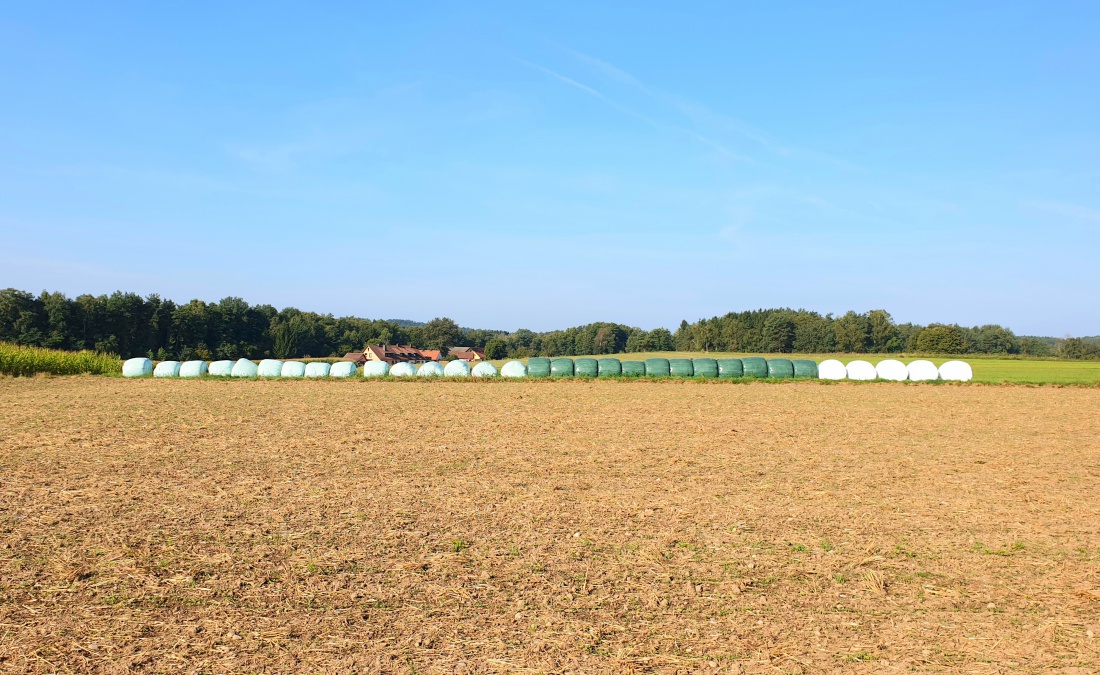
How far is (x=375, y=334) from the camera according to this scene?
371ft

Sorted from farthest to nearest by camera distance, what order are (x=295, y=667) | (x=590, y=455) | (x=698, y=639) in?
(x=590, y=455)
(x=698, y=639)
(x=295, y=667)

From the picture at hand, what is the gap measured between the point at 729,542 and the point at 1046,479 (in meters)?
8.12

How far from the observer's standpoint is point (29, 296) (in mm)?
68938

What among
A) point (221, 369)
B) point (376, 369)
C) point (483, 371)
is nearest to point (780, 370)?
point (483, 371)

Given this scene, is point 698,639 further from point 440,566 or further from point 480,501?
point 480,501

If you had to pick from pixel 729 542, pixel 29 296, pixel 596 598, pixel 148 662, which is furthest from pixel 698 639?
pixel 29 296

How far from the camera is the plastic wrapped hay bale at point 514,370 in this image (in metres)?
39.4

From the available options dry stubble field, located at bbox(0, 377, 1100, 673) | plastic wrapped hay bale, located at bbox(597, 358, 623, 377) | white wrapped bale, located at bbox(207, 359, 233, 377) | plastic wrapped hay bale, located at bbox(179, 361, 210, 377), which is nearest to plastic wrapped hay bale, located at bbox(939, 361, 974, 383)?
plastic wrapped hay bale, located at bbox(597, 358, 623, 377)

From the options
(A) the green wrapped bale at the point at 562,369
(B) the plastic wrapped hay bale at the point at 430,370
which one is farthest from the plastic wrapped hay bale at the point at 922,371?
(B) the plastic wrapped hay bale at the point at 430,370

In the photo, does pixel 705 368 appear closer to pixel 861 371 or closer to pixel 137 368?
pixel 861 371

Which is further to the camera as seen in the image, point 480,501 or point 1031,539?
point 480,501

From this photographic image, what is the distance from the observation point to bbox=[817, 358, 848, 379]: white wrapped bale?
40375 millimetres

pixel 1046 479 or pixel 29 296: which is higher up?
pixel 29 296

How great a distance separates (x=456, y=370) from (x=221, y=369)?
1254cm
